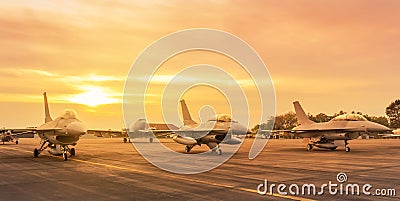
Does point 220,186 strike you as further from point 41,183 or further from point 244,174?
point 41,183

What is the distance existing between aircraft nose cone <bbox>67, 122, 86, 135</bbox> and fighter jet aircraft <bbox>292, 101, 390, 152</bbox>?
21.2 meters

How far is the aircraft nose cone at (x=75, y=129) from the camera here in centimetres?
2269

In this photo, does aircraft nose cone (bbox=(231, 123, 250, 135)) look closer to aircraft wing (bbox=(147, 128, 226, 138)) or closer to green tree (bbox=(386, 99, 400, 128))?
aircraft wing (bbox=(147, 128, 226, 138))

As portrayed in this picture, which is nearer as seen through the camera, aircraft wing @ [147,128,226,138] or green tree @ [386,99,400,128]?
aircraft wing @ [147,128,226,138]

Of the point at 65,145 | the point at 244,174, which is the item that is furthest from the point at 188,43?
the point at 65,145

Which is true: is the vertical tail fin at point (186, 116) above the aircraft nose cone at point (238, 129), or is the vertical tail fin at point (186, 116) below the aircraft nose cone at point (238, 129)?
above

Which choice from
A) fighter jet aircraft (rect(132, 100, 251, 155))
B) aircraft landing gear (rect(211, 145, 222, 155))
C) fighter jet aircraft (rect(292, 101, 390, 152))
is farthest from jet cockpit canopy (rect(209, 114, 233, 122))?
fighter jet aircraft (rect(292, 101, 390, 152))

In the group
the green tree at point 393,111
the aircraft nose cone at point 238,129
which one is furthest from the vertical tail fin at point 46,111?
the green tree at point 393,111

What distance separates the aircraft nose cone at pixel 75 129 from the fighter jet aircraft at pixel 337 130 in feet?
69.7

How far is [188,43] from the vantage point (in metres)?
17.3

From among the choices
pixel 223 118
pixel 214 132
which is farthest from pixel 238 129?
pixel 214 132

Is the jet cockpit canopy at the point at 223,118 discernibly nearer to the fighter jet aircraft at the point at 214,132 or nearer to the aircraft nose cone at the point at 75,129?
the fighter jet aircraft at the point at 214,132

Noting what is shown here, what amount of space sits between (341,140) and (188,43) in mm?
21128

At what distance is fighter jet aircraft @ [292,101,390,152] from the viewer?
3027 centimetres
